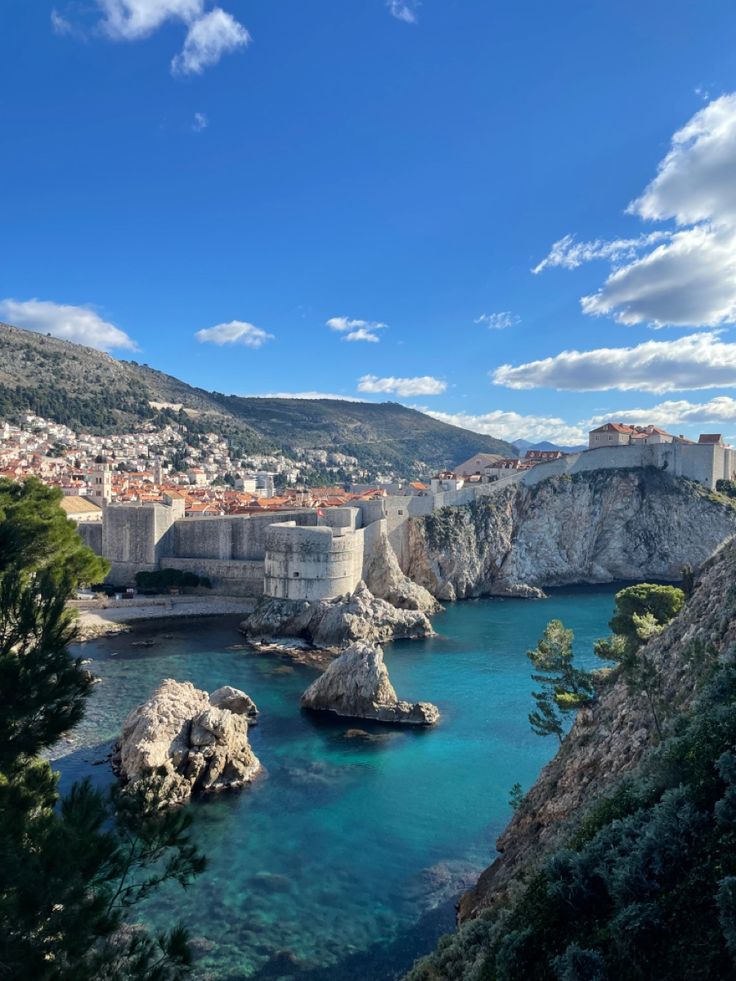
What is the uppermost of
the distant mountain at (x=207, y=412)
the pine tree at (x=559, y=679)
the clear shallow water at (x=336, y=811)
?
the distant mountain at (x=207, y=412)

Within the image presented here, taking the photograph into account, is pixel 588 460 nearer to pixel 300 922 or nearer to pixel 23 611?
pixel 300 922

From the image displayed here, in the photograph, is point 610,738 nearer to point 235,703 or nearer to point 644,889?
point 644,889

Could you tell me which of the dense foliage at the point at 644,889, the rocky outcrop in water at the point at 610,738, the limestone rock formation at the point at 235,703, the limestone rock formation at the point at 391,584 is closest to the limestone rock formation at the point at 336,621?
the limestone rock formation at the point at 391,584

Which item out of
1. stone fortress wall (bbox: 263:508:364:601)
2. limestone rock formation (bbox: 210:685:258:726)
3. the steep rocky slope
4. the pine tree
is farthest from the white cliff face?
the steep rocky slope

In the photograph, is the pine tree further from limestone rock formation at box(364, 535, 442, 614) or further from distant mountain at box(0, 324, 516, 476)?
distant mountain at box(0, 324, 516, 476)

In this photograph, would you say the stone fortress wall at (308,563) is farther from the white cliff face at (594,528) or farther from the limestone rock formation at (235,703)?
the white cliff face at (594,528)

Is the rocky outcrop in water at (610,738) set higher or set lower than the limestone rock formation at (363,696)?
higher

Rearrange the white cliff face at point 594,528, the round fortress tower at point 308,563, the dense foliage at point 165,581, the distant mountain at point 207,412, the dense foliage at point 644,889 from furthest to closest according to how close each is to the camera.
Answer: the distant mountain at point 207,412 → the white cliff face at point 594,528 → the dense foliage at point 165,581 → the round fortress tower at point 308,563 → the dense foliage at point 644,889
